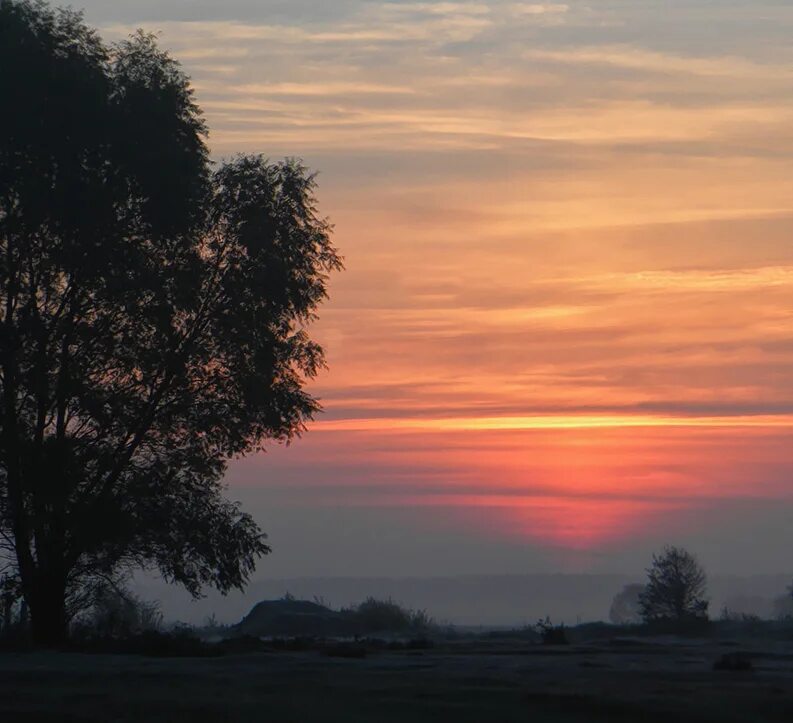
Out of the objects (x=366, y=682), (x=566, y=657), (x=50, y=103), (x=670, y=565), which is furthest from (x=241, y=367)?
(x=670, y=565)

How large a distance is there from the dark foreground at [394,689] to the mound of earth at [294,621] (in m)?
21.0

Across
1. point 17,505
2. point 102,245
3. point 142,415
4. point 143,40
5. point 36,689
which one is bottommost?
point 36,689

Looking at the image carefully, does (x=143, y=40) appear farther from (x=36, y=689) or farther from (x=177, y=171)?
(x=36, y=689)

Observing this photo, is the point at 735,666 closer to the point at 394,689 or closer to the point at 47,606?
the point at 394,689

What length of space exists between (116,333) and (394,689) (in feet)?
58.5

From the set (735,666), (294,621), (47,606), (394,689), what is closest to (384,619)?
(294,621)

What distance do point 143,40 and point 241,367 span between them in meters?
9.43

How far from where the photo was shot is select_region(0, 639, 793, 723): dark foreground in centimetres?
1669

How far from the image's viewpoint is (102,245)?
A: 34.0m

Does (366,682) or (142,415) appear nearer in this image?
(366,682)

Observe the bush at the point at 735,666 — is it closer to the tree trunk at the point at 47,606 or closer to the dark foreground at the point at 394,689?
the dark foreground at the point at 394,689

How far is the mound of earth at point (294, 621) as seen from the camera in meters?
46.8

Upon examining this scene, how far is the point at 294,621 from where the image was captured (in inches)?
1891

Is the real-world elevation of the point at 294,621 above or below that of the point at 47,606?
above
